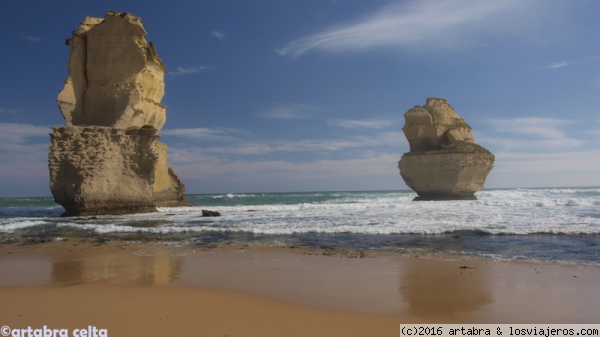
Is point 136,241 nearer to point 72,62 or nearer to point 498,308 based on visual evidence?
point 498,308

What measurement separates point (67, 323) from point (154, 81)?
2543cm

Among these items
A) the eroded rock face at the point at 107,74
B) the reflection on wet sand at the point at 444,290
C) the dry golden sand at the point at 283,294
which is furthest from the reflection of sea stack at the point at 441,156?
the reflection on wet sand at the point at 444,290

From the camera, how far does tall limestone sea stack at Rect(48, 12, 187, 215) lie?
21.2 metres

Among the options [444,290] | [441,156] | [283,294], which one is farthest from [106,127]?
[441,156]

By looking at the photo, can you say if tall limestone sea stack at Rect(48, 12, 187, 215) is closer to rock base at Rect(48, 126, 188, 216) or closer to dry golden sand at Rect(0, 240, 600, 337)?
rock base at Rect(48, 126, 188, 216)

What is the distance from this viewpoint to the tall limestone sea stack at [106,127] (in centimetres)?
2117

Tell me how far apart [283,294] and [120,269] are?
3507 mm

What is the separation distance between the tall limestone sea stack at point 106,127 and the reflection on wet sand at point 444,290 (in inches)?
765

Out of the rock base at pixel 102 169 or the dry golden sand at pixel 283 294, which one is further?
the rock base at pixel 102 169

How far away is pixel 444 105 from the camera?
118ft

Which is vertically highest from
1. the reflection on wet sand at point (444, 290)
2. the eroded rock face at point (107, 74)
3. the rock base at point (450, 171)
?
the eroded rock face at point (107, 74)

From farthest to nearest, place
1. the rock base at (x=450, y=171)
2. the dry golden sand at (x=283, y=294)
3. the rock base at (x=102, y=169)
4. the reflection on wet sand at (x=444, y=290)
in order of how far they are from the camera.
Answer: the rock base at (x=450, y=171), the rock base at (x=102, y=169), the reflection on wet sand at (x=444, y=290), the dry golden sand at (x=283, y=294)

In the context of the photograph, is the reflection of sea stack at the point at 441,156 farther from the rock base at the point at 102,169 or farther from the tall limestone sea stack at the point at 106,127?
the rock base at the point at 102,169

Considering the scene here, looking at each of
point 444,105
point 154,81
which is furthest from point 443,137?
point 154,81
